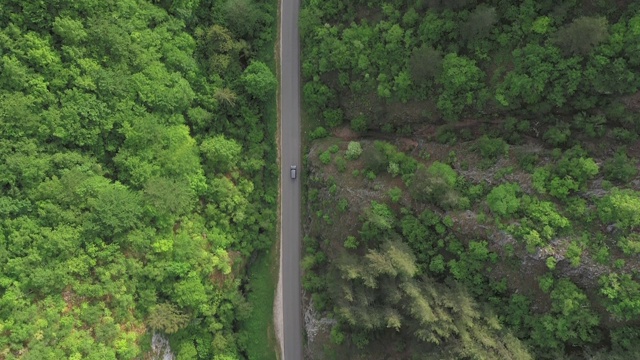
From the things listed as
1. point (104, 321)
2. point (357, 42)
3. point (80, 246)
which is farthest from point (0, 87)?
point (357, 42)

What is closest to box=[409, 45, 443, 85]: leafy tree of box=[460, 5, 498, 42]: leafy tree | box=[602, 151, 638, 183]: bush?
box=[460, 5, 498, 42]: leafy tree

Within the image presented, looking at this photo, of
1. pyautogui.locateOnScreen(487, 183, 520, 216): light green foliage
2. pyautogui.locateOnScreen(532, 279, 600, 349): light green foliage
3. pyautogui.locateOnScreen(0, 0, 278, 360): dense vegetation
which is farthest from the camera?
pyautogui.locateOnScreen(487, 183, 520, 216): light green foliage

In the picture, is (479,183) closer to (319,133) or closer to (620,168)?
(620,168)

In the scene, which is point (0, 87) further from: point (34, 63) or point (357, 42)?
point (357, 42)

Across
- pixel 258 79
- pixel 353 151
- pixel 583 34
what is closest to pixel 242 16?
pixel 258 79

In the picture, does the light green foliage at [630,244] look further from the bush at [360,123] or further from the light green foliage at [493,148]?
the bush at [360,123]

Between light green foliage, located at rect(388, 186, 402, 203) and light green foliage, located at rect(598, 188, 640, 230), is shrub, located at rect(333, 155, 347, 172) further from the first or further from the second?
light green foliage, located at rect(598, 188, 640, 230)
